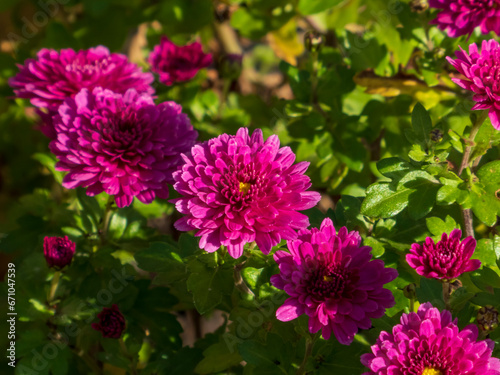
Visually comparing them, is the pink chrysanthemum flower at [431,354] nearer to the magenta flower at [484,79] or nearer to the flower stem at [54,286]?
the magenta flower at [484,79]

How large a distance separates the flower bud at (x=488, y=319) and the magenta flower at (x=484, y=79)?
1.06ft

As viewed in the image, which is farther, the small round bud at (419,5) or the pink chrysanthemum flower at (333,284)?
the small round bud at (419,5)

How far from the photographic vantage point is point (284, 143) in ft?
5.31

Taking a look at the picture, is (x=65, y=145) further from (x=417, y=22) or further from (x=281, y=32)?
(x=281, y=32)

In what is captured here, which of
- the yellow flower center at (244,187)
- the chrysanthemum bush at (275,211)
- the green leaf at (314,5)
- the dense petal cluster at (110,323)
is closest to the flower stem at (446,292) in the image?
the chrysanthemum bush at (275,211)

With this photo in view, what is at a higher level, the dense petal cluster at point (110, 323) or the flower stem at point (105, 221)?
the flower stem at point (105, 221)

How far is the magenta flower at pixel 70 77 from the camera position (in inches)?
50.9

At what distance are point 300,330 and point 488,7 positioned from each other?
829mm

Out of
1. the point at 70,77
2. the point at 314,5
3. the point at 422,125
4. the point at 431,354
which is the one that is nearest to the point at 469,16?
the point at 422,125

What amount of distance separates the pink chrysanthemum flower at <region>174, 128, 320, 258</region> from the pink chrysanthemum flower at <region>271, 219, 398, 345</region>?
46mm

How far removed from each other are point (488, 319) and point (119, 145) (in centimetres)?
76

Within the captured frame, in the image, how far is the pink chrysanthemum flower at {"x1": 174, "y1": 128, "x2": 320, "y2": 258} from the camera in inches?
37.5

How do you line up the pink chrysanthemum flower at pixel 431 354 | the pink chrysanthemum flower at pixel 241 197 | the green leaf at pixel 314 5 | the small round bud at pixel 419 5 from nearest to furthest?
the pink chrysanthemum flower at pixel 431 354 → the pink chrysanthemum flower at pixel 241 197 → the small round bud at pixel 419 5 → the green leaf at pixel 314 5

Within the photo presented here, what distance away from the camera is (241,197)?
0.96m
